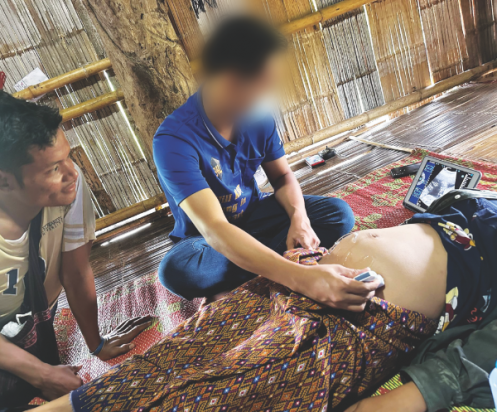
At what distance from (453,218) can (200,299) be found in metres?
1.05

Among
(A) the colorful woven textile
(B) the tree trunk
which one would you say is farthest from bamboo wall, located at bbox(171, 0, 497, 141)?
(A) the colorful woven textile

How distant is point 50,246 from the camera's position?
107 centimetres

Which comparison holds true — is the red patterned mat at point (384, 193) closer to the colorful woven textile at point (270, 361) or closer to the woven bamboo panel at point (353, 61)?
the colorful woven textile at point (270, 361)

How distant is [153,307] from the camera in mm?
1605

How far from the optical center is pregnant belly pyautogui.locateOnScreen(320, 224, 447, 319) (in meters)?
0.90

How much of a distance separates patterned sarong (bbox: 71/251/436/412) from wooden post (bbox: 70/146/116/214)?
2.01 meters

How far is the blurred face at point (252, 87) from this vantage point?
87 cm

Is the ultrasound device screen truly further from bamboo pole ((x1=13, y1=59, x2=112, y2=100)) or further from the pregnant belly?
bamboo pole ((x1=13, y1=59, x2=112, y2=100))

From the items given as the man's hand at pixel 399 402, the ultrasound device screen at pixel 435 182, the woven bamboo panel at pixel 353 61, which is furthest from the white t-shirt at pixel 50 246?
the woven bamboo panel at pixel 353 61

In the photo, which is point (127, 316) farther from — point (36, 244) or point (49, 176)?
point (49, 176)

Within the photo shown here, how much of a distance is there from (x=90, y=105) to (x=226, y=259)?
67.9 inches

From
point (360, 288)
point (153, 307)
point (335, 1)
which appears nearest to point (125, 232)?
point (153, 307)

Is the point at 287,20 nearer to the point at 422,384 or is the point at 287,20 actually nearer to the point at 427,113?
the point at 427,113

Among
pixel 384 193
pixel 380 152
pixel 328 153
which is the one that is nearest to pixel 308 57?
pixel 328 153
